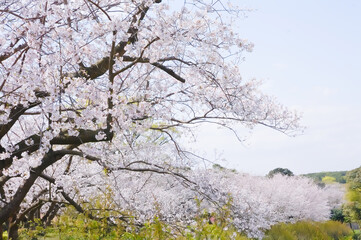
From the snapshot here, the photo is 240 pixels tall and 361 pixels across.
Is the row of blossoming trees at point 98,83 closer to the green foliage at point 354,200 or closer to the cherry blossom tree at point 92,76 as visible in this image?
the cherry blossom tree at point 92,76

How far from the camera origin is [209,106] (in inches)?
293

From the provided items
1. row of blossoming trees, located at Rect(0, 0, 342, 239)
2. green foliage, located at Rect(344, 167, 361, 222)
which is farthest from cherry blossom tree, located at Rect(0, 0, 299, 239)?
green foliage, located at Rect(344, 167, 361, 222)

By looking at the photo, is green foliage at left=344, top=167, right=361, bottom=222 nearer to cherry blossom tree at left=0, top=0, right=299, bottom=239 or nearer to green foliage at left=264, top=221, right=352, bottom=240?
green foliage at left=264, top=221, right=352, bottom=240

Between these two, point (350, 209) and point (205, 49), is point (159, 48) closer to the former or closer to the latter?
point (205, 49)

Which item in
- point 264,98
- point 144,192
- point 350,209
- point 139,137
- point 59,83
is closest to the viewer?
point 59,83

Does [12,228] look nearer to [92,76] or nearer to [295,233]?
[92,76]

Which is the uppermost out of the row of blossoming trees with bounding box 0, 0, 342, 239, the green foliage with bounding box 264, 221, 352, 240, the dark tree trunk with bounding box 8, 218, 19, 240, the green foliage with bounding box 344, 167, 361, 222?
the row of blossoming trees with bounding box 0, 0, 342, 239

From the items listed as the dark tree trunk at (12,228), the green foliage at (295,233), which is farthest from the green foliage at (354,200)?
the dark tree trunk at (12,228)

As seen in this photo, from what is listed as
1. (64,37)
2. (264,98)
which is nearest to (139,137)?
(264,98)

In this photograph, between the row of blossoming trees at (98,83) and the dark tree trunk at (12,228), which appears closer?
the row of blossoming trees at (98,83)

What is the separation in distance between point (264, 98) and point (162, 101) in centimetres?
269

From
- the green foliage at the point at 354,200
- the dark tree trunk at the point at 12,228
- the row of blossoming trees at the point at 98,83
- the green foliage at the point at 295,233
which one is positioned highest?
the row of blossoming trees at the point at 98,83

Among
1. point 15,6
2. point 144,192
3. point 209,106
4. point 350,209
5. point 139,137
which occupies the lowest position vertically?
point 350,209

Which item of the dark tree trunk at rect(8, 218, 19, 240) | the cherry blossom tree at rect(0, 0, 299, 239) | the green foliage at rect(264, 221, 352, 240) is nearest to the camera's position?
the cherry blossom tree at rect(0, 0, 299, 239)
